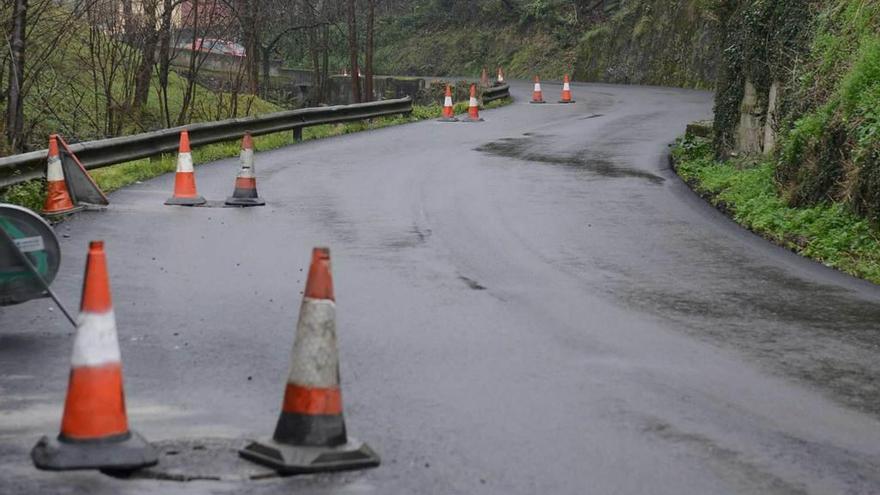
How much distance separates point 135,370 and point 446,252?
15.7 ft

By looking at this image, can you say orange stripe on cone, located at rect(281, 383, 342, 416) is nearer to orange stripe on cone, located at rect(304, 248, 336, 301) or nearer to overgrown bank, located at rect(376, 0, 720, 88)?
orange stripe on cone, located at rect(304, 248, 336, 301)

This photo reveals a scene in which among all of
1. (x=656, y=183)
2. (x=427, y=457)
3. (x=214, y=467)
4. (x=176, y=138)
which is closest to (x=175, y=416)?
(x=214, y=467)

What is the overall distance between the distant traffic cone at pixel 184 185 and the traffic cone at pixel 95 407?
30.1ft

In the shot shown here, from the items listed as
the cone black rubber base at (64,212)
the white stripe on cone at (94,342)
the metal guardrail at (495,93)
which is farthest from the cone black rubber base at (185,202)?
the metal guardrail at (495,93)

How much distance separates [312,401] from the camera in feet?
19.0

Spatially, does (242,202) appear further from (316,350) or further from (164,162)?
(316,350)

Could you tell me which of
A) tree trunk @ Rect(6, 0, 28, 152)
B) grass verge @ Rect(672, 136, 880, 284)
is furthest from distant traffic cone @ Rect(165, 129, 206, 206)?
grass verge @ Rect(672, 136, 880, 284)

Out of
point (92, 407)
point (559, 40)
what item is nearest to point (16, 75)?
point (92, 407)

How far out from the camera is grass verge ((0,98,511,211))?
46.0 ft

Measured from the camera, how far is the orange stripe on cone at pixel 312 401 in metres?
5.79

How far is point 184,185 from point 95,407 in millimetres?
9572

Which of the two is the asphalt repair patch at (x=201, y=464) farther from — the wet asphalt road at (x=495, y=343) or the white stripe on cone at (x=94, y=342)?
the white stripe on cone at (x=94, y=342)

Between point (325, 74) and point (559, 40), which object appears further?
point (559, 40)

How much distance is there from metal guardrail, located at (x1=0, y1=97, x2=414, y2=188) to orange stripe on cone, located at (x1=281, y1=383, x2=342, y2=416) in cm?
853
